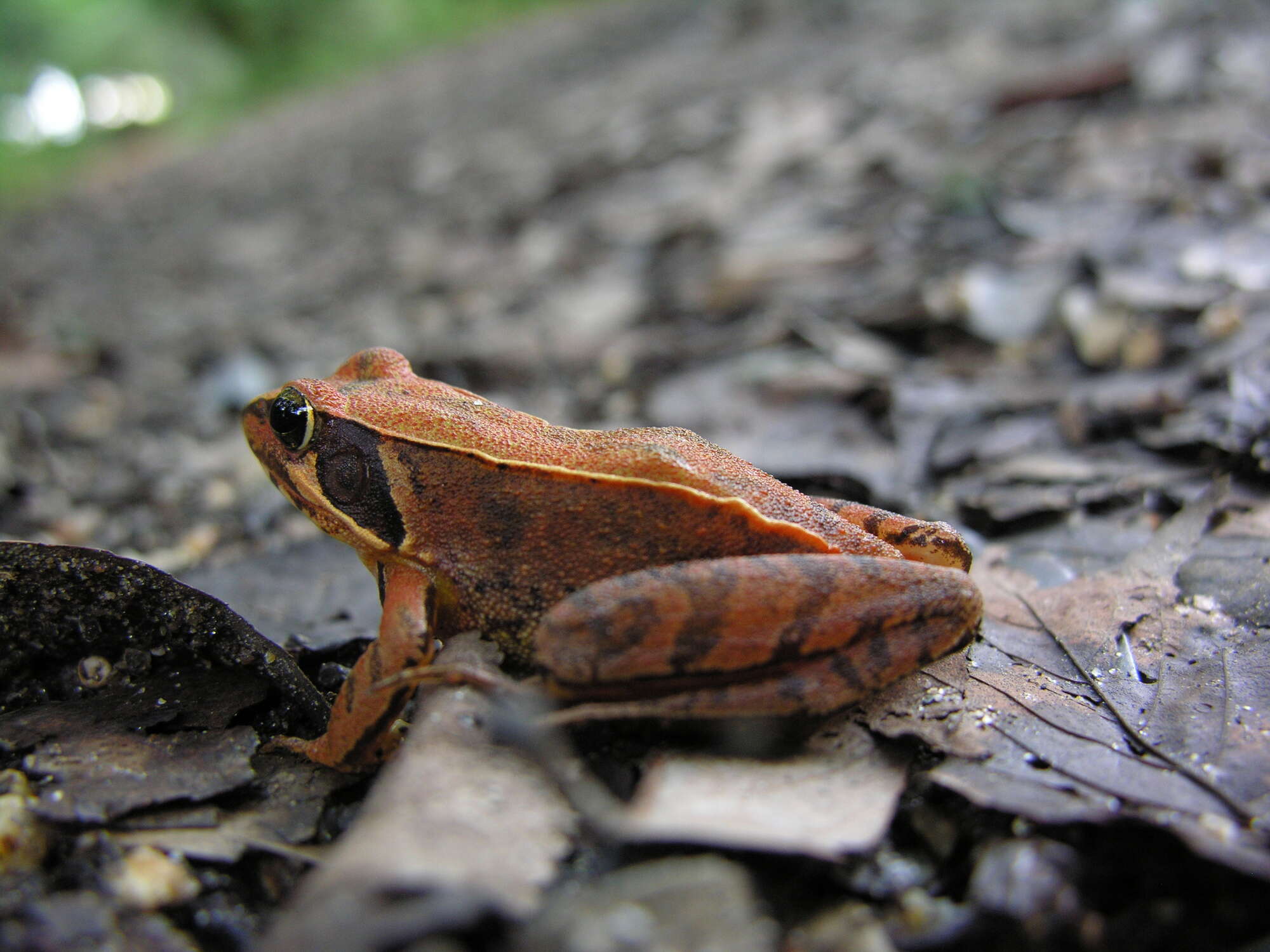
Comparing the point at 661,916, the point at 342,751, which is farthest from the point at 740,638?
the point at 342,751

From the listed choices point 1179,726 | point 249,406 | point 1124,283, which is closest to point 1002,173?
point 1124,283

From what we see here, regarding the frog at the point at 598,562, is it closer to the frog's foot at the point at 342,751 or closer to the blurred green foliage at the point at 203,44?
the frog's foot at the point at 342,751

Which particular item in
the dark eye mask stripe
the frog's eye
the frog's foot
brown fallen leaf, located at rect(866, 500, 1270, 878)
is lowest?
brown fallen leaf, located at rect(866, 500, 1270, 878)

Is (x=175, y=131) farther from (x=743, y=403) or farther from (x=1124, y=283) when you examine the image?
(x=1124, y=283)

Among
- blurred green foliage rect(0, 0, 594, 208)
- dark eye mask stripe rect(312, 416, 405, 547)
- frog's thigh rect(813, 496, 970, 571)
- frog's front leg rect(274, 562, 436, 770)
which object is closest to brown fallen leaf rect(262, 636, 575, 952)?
frog's front leg rect(274, 562, 436, 770)

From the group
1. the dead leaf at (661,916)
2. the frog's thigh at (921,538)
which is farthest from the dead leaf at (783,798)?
the frog's thigh at (921,538)

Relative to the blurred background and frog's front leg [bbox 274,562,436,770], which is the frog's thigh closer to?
the blurred background
